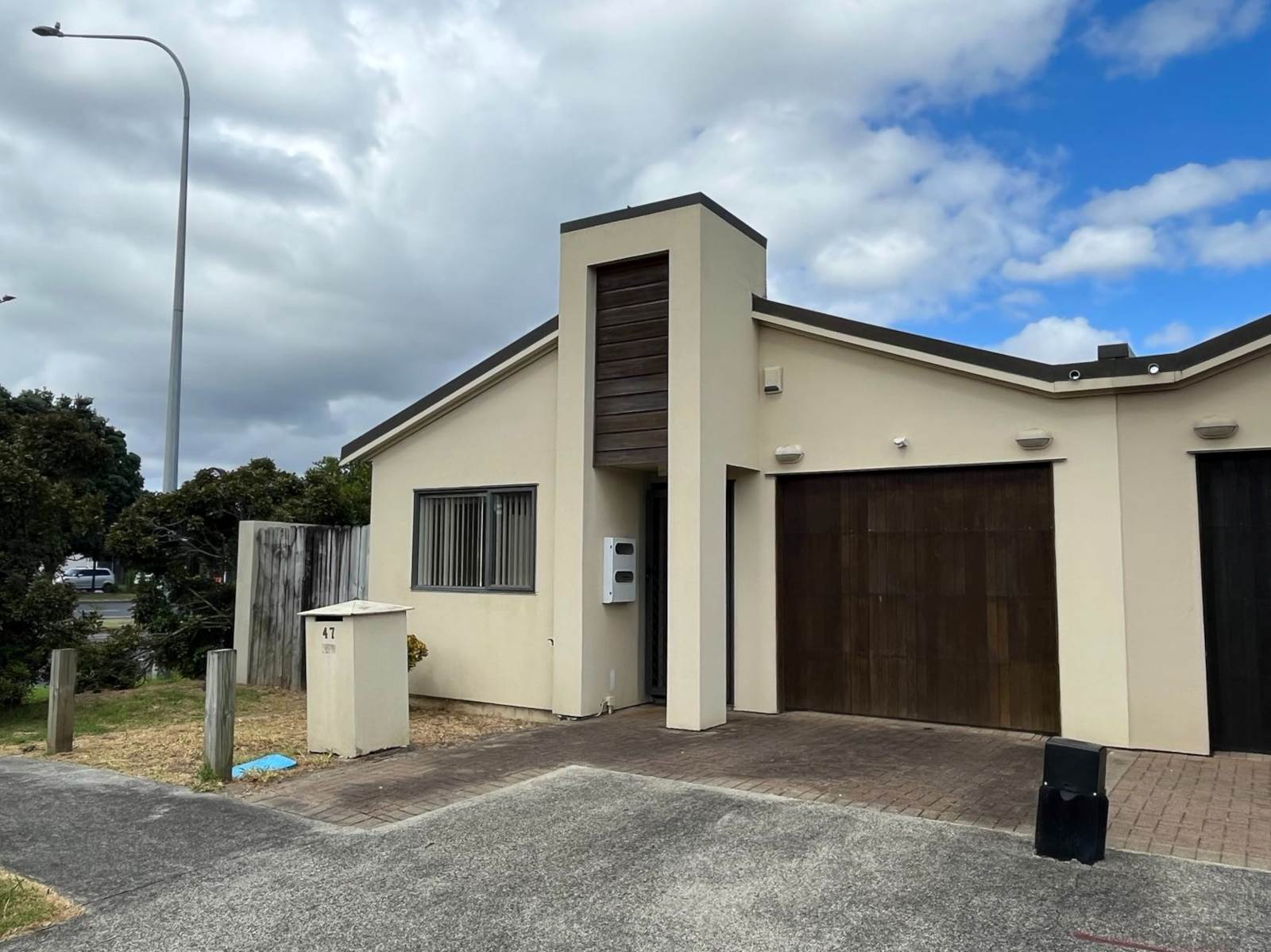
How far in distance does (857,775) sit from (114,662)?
10.1 meters

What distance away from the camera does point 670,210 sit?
9.20 meters

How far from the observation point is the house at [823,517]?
25.2 ft

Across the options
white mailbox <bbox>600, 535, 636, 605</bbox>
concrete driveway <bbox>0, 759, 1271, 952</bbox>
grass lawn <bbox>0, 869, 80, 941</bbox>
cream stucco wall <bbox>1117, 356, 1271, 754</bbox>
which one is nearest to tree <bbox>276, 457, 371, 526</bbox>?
white mailbox <bbox>600, 535, 636, 605</bbox>

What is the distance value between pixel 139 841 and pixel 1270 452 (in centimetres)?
871

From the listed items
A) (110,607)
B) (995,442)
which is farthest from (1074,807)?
(110,607)

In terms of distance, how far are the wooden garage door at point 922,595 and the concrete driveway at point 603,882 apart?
3.24 m

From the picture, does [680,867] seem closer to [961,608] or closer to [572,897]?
[572,897]

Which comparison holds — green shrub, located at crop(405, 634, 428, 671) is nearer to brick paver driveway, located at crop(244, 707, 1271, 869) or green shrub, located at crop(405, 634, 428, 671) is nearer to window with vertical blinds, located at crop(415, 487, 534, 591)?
window with vertical blinds, located at crop(415, 487, 534, 591)

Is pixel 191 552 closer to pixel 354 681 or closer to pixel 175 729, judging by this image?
pixel 175 729

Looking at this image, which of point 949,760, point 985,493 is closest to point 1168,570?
point 985,493

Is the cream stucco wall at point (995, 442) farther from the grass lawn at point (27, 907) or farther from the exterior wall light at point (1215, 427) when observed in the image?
the grass lawn at point (27, 907)

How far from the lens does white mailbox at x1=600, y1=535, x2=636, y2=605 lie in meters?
9.64

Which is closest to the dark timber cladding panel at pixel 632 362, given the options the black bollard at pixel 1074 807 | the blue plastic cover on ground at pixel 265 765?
the blue plastic cover on ground at pixel 265 765

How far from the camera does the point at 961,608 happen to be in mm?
8742
